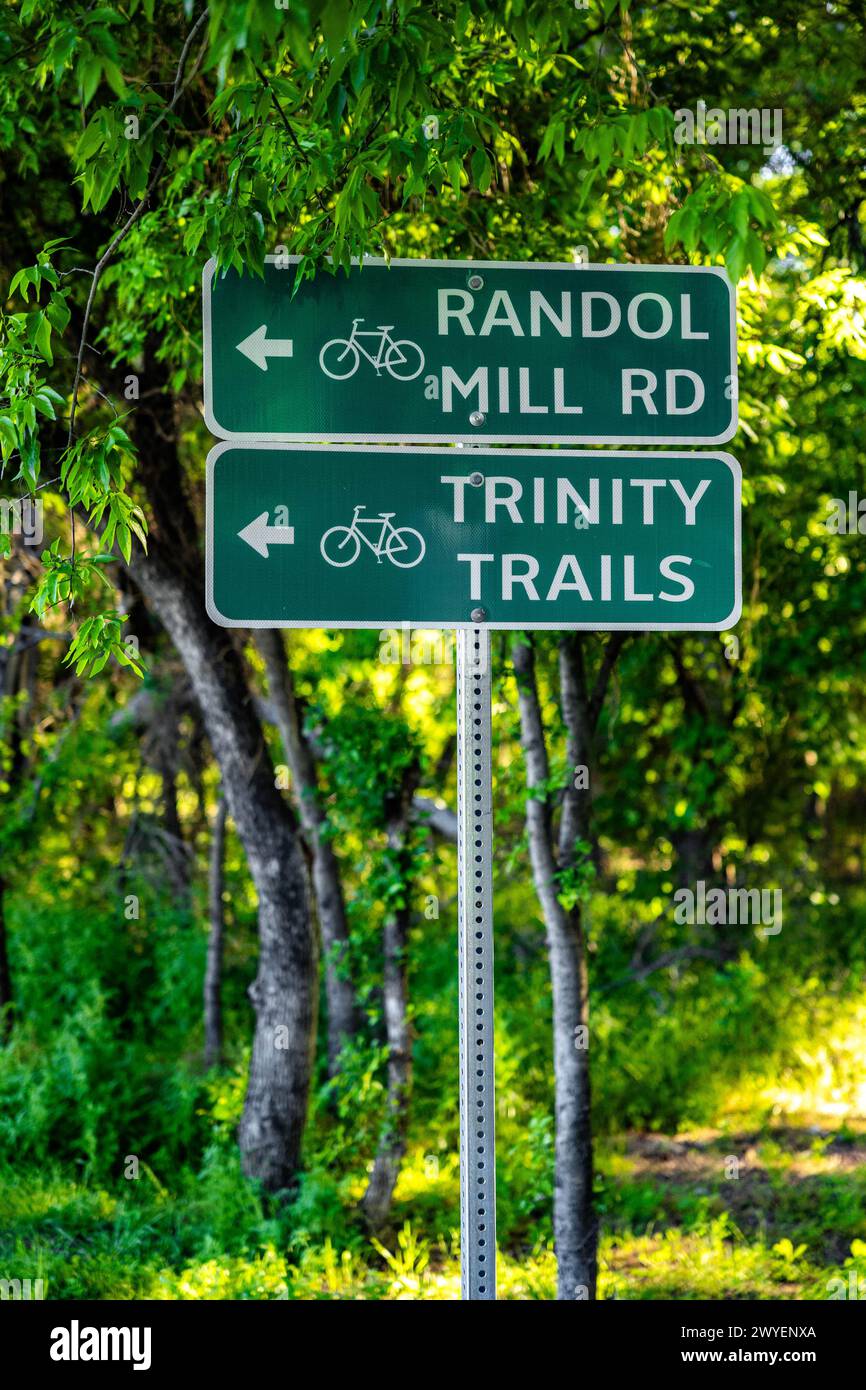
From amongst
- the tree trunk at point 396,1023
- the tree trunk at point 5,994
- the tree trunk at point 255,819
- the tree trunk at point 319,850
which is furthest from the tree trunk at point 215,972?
the tree trunk at point 396,1023

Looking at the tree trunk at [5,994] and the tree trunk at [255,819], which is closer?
the tree trunk at [255,819]

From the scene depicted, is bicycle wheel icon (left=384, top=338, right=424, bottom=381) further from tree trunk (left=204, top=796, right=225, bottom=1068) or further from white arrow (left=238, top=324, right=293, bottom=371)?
tree trunk (left=204, top=796, right=225, bottom=1068)

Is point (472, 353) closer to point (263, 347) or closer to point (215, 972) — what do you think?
point (263, 347)

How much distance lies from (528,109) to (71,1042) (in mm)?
5574

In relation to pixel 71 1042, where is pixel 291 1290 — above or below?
below

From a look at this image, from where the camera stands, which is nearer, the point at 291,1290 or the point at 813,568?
the point at 291,1290

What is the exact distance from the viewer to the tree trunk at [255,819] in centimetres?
632

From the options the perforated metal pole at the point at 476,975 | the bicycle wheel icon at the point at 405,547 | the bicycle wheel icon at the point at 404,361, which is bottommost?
the perforated metal pole at the point at 476,975

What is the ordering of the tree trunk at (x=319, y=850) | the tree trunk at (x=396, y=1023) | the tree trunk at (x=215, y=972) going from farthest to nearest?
the tree trunk at (x=215, y=972), the tree trunk at (x=319, y=850), the tree trunk at (x=396, y=1023)

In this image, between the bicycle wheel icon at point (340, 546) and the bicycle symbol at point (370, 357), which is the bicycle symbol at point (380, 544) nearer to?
the bicycle wheel icon at point (340, 546)
